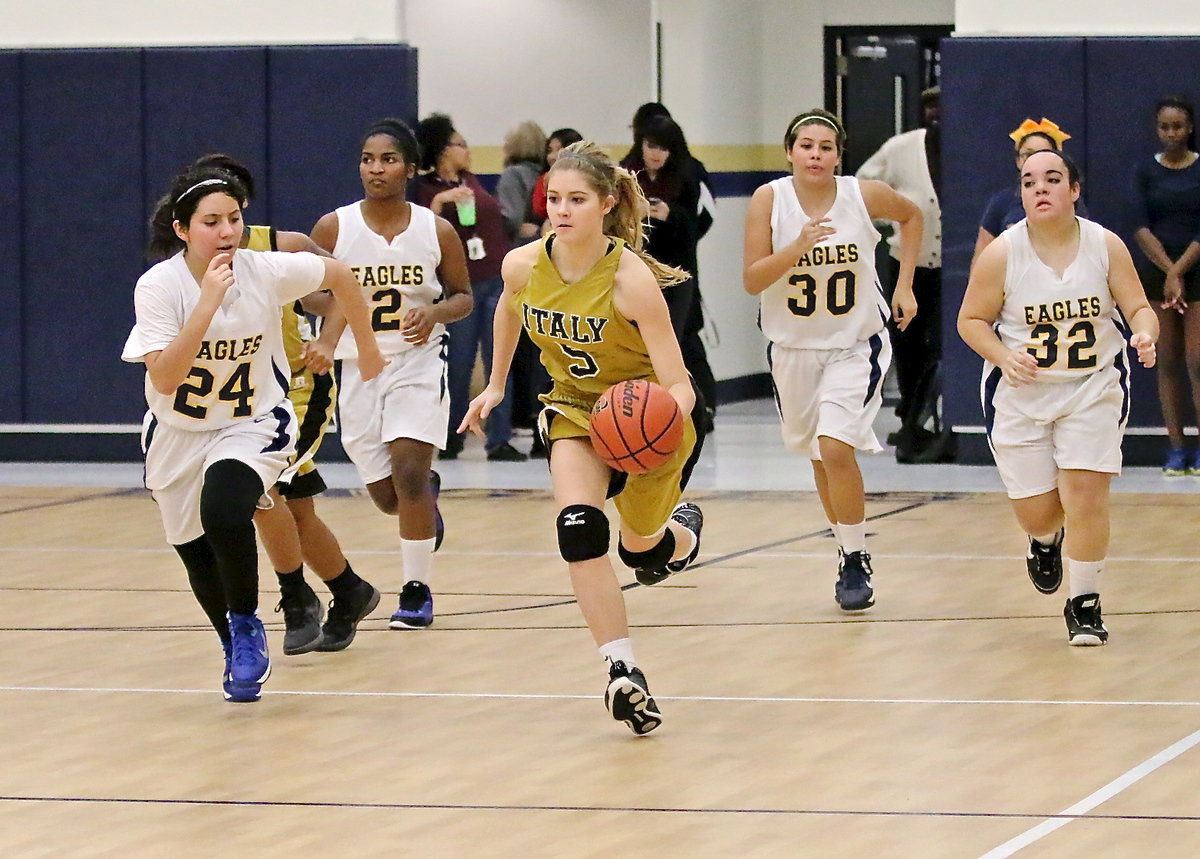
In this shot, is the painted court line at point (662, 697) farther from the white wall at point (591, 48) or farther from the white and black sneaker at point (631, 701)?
the white wall at point (591, 48)

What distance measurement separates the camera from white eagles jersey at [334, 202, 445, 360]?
6984 mm

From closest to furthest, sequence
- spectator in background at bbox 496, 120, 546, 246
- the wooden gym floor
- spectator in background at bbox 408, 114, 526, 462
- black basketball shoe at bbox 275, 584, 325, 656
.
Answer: the wooden gym floor
black basketball shoe at bbox 275, 584, 325, 656
spectator in background at bbox 408, 114, 526, 462
spectator in background at bbox 496, 120, 546, 246

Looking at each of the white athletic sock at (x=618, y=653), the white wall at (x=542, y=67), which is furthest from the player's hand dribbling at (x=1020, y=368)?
the white wall at (x=542, y=67)

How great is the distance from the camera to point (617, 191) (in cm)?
557

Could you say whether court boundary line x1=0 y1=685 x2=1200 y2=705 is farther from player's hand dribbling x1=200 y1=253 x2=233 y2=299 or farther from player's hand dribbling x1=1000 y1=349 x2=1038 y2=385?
player's hand dribbling x1=200 y1=253 x2=233 y2=299

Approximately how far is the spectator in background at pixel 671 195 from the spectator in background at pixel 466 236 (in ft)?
2.69

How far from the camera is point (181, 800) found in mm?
4625

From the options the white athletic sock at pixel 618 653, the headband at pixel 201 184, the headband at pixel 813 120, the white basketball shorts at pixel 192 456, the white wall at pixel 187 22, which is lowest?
the white athletic sock at pixel 618 653

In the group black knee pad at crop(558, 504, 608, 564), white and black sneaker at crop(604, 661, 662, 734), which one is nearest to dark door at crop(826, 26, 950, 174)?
black knee pad at crop(558, 504, 608, 564)

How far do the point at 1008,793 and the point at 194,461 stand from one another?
2325 millimetres

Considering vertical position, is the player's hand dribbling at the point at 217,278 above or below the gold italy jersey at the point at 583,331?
above

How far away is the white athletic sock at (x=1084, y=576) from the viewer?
619cm

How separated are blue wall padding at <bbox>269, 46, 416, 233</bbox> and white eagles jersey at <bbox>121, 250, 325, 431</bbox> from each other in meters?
5.63

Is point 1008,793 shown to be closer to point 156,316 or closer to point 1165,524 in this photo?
point 156,316
